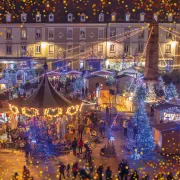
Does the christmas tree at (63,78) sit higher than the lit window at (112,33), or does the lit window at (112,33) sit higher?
the lit window at (112,33)

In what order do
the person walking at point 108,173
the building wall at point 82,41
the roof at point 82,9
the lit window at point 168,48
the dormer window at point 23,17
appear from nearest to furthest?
1. the person walking at point 108,173
2. the dormer window at point 23,17
3. the building wall at point 82,41
4. the roof at point 82,9
5. the lit window at point 168,48

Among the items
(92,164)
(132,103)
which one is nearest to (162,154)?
(92,164)

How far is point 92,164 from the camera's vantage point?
48.5 feet

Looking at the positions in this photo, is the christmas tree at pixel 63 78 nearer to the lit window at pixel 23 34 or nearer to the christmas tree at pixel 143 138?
the lit window at pixel 23 34

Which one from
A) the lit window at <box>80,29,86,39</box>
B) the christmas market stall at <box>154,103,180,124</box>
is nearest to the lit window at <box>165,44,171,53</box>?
the lit window at <box>80,29,86,39</box>

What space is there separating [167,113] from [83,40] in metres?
23.2

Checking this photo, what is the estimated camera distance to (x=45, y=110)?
1675 cm

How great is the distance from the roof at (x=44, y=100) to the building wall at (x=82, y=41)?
81.9 feet

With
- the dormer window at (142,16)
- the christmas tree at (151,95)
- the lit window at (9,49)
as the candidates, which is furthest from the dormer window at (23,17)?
the christmas tree at (151,95)

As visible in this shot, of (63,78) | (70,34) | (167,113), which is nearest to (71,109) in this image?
(167,113)

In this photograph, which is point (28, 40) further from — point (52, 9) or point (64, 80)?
point (64, 80)

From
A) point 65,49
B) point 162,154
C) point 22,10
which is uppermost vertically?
point 22,10

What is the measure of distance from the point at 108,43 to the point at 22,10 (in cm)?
917

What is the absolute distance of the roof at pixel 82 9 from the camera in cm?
4219
